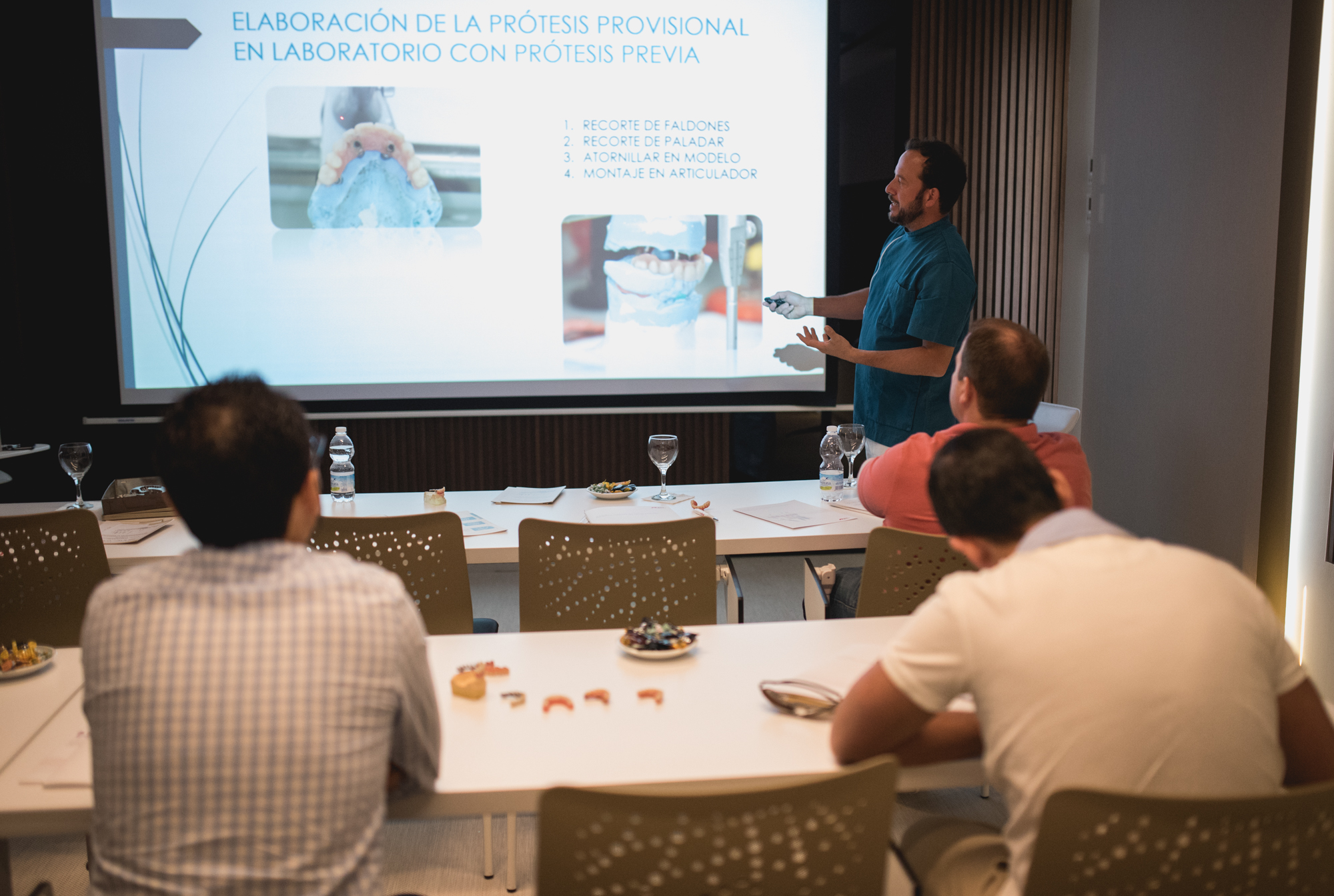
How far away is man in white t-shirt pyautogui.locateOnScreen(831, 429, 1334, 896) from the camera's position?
42.4 inches

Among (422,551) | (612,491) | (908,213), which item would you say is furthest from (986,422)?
(908,213)

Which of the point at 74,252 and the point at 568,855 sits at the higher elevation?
the point at 74,252

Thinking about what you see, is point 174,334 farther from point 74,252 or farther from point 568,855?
point 568,855

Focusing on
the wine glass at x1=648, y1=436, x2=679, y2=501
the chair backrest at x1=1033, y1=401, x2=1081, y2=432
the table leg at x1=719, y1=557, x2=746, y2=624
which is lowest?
the table leg at x1=719, y1=557, x2=746, y2=624

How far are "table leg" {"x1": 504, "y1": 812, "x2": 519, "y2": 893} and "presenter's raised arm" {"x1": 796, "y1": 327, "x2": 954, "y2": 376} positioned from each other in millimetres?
1769

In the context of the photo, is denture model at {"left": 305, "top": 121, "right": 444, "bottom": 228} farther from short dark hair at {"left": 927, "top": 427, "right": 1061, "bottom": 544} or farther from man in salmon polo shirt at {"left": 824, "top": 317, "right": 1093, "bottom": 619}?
short dark hair at {"left": 927, "top": 427, "right": 1061, "bottom": 544}

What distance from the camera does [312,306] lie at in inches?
172

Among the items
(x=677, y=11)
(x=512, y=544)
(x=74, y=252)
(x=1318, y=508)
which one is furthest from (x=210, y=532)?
(x=74, y=252)

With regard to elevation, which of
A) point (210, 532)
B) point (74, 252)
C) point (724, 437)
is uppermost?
point (74, 252)

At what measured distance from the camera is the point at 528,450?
5.04m

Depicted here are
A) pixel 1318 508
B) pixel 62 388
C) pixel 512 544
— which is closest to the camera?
pixel 512 544

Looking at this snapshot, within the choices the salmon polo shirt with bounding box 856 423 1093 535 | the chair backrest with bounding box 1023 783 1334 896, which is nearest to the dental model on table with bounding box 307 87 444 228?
the salmon polo shirt with bounding box 856 423 1093 535

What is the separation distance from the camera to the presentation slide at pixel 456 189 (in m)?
4.22

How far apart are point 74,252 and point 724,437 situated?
3.18m
